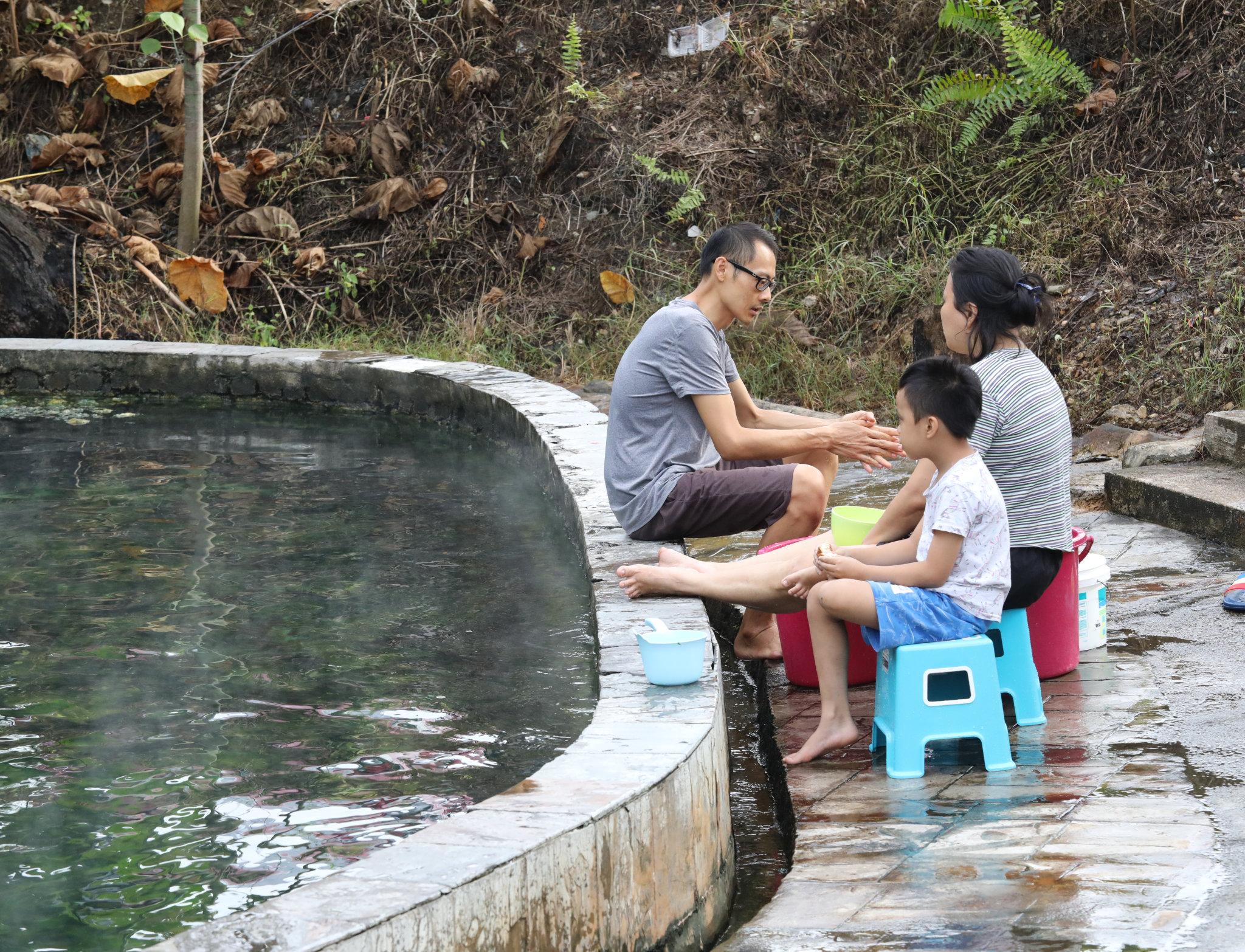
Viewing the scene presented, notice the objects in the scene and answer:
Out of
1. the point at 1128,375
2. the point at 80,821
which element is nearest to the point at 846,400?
the point at 1128,375

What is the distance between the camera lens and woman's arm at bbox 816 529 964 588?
353 centimetres

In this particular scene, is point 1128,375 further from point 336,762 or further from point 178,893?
point 178,893

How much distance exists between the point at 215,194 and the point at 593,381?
5.18m

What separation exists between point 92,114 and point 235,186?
207 cm

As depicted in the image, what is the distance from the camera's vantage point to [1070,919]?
99.4 inches

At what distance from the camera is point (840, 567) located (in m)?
3.70

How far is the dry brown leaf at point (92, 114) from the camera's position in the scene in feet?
43.1

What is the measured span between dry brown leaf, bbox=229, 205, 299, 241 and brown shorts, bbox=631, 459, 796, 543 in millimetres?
8266

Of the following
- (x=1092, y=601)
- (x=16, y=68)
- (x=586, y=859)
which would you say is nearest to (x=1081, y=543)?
(x=1092, y=601)

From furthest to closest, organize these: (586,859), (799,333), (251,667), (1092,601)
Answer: (799,333)
(251,667)
(1092,601)
(586,859)

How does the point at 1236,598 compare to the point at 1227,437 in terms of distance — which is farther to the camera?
the point at 1227,437

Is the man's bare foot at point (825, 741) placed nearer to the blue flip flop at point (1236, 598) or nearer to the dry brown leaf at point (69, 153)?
the blue flip flop at point (1236, 598)

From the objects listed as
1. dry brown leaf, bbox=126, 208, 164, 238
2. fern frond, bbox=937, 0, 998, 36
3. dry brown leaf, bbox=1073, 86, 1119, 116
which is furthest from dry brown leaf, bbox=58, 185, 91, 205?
dry brown leaf, bbox=1073, 86, 1119, 116

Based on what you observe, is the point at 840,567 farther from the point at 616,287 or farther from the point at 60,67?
the point at 60,67
